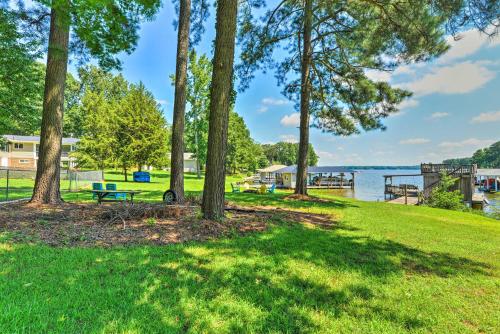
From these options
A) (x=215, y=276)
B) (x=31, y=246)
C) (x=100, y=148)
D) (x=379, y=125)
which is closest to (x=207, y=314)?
(x=215, y=276)

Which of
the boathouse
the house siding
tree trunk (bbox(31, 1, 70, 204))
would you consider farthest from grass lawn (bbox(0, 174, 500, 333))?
the house siding

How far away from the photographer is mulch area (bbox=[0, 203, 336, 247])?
4949 mm

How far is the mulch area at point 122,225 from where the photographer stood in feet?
16.2

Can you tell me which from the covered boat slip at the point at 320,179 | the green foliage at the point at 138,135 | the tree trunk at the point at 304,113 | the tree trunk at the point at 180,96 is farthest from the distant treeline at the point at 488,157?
the tree trunk at the point at 180,96

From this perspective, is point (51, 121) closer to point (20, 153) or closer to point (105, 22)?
point (105, 22)

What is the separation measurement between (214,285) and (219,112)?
3.83 metres

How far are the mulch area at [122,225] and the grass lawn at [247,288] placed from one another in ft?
1.43

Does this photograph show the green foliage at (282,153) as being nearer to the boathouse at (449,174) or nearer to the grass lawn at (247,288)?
the boathouse at (449,174)

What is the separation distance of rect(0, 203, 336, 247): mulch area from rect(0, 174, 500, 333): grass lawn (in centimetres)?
44

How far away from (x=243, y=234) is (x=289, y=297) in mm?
2545

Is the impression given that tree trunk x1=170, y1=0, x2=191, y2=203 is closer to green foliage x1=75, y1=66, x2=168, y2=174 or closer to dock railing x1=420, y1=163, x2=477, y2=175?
green foliage x1=75, y1=66, x2=168, y2=174

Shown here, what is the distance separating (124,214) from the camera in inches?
245

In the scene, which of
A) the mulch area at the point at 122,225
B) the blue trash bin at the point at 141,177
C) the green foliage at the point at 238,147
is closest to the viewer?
the mulch area at the point at 122,225

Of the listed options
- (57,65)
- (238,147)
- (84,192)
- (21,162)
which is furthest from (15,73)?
(238,147)
